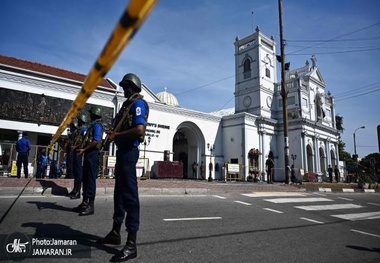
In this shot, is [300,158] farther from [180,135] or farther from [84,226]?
[84,226]

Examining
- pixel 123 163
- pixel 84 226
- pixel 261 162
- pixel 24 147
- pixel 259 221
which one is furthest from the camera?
pixel 261 162

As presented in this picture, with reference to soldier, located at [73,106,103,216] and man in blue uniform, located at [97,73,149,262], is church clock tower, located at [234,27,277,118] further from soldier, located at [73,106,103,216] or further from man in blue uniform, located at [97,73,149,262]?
man in blue uniform, located at [97,73,149,262]

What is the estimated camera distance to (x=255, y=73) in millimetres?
34344

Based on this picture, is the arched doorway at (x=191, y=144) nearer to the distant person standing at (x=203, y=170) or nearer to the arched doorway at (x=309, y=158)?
the distant person standing at (x=203, y=170)

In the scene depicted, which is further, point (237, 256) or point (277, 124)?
point (277, 124)

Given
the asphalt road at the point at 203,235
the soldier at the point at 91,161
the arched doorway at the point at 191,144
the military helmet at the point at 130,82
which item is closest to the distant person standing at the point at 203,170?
the arched doorway at the point at 191,144

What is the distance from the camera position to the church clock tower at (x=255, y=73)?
33.7 metres

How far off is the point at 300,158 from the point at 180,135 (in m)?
16.0

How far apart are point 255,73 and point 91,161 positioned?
106 ft

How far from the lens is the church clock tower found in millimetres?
33675

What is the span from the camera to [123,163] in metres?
3.09

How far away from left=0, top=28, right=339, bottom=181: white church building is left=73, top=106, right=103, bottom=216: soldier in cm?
1194

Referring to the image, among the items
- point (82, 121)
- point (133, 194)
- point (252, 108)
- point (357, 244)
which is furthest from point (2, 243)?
point (252, 108)

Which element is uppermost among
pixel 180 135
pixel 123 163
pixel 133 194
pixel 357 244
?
pixel 180 135
